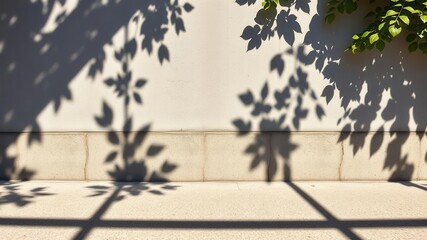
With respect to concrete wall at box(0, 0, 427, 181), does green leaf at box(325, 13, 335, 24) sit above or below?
above

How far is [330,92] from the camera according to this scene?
224 inches

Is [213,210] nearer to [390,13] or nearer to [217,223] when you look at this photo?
[217,223]

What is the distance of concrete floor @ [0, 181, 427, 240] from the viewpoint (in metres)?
3.83

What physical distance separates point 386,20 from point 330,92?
48.8 inches

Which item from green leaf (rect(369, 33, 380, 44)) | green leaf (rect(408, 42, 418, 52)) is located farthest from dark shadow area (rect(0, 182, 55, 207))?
green leaf (rect(408, 42, 418, 52))

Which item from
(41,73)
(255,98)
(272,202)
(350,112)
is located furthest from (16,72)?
(350,112)

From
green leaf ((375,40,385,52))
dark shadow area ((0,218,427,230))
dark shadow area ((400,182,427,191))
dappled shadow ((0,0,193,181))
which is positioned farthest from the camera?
dappled shadow ((0,0,193,181))

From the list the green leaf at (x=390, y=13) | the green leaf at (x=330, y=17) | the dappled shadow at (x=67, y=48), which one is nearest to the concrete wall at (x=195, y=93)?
the dappled shadow at (x=67, y=48)

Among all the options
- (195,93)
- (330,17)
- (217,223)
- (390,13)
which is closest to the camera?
(217,223)

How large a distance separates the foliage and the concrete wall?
19 cm

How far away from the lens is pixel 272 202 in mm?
4758

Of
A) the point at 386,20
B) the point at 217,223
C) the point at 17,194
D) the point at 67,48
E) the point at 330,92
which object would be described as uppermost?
the point at 386,20

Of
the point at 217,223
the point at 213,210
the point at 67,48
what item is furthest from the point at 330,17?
the point at 67,48

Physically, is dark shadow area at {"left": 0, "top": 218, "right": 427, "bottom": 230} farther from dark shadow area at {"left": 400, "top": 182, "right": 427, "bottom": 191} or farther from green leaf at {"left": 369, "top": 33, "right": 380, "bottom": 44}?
green leaf at {"left": 369, "top": 33, "right": 380, "bottom": 44}
